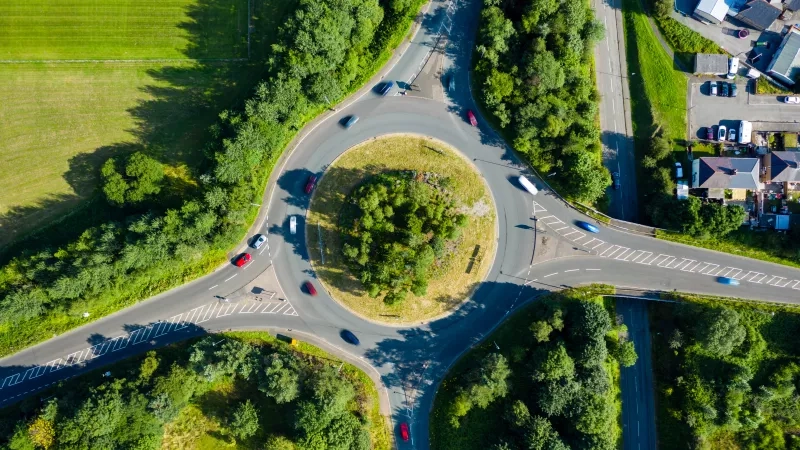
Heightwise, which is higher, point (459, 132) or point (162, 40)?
point (162, 40)

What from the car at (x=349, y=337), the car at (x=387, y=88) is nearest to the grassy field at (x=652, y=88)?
the car at (x=387, y=88)

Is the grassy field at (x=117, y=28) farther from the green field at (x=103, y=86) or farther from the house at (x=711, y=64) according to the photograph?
the house at (x=711, y=64)

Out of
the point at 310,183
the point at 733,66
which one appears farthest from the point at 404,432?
the point at 733,66

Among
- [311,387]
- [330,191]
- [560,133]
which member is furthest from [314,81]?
[311,387]

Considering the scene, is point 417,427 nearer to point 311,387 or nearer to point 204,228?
point 311,387

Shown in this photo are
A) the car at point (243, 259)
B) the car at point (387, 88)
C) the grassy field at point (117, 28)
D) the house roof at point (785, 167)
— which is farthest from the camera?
the grassy field at point (117, 28)

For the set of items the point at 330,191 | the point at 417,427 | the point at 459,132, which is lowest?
the point at 417,427

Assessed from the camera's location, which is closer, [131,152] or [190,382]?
[190,382]
